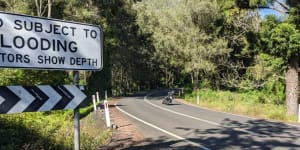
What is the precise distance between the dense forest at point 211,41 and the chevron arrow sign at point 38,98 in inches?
352

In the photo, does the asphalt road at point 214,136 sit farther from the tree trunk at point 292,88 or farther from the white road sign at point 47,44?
the white road sign at point 47,44

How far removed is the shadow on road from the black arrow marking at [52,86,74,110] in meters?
6.17

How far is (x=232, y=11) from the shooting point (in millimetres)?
23312

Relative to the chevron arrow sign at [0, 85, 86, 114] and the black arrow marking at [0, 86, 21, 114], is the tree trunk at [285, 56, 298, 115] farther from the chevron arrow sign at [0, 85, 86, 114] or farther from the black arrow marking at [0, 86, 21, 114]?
the black arrow marking at [0, 86, 21, 114]

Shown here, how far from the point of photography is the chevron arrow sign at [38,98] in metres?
4.21

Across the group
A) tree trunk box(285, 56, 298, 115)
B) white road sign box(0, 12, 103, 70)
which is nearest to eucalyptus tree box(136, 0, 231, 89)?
tree trunk box(285, 56, 298, 115)

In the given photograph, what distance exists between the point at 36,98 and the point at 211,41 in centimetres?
3578

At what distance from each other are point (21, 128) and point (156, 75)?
76631 millimetres

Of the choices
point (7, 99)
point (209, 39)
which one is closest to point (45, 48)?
point (7, 99)

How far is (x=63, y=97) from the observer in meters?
4.66

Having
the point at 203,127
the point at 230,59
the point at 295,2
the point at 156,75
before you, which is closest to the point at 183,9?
the point at 230,59

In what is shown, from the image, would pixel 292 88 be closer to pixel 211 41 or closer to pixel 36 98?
pixel 211 41

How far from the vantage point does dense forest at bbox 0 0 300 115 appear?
20.4 meters

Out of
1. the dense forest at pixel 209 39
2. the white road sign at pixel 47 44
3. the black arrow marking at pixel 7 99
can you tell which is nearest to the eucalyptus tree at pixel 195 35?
the dense forest at pixel 209 39
